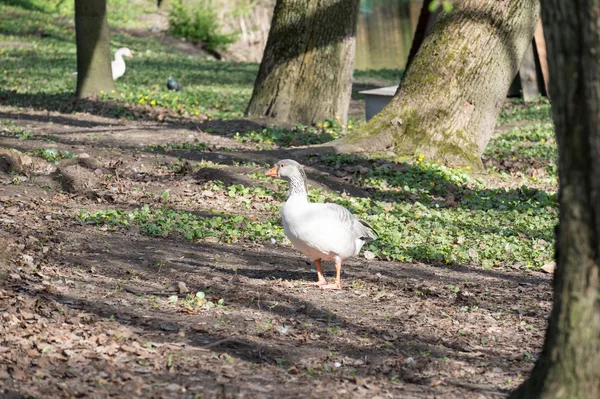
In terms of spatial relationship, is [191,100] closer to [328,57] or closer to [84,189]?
[328,57]

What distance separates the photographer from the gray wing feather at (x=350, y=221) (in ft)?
22.6

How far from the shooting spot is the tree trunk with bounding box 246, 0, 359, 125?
47.8 ft

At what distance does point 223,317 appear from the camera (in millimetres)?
6094

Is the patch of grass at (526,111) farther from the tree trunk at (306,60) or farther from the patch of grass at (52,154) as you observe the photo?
the patch of grass at (52,154)

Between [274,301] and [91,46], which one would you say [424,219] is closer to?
[274,301]

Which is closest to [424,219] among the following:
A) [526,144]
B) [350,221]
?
[350,221]

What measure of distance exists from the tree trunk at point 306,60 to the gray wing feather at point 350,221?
7.61 meters

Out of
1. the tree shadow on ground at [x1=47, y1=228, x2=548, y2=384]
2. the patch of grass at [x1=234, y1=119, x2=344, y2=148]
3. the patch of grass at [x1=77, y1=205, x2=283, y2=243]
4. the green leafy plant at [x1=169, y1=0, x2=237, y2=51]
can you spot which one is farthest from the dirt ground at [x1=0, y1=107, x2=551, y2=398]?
the green leafy plant at [x1=169, y1=0, x2=237, y2=51]

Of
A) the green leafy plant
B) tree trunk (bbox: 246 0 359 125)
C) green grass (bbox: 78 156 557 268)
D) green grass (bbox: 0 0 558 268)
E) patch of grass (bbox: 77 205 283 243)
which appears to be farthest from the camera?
the green leafy plant

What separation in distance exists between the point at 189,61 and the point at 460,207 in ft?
52.5

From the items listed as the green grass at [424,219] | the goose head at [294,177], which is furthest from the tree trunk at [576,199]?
the green grass at [424,219]

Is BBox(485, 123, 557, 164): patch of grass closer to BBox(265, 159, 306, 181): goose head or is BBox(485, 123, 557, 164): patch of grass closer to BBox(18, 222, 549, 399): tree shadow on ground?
BBox(18, 222, 549, 399): tree shadow on ground

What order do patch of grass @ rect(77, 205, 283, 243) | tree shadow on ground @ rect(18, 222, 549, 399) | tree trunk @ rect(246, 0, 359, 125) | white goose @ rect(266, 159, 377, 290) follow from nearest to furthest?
tree shadow on ground @ rect(18, 222, 549, 399) → white goose @ rect(266, 159, 377, 290) → patch of grass @ rect(77, 205, 283, 243) → tree trunk @ rect(246, 0, 359, 125)

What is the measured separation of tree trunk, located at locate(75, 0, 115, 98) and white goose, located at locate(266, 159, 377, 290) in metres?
10.4
